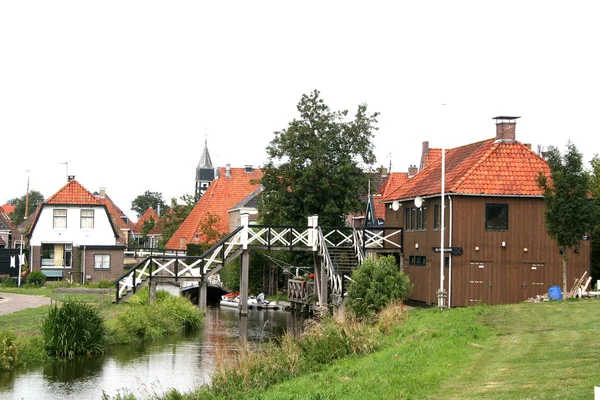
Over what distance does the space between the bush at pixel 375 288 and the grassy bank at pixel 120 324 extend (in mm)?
7334

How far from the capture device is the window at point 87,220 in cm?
5841

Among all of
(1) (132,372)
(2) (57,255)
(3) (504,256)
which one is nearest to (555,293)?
(3) (504,256)

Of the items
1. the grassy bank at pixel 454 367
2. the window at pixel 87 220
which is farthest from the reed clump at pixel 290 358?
the window at pixel 87 220

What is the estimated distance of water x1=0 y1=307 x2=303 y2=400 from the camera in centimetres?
2070

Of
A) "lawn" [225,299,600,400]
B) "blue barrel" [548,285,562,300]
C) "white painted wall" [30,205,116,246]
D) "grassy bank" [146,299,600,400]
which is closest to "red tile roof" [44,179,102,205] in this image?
"white painted wall" [30,205,116,246]

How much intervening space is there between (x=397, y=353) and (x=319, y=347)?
7.24 feet

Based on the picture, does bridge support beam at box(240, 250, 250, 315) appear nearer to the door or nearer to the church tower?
the door

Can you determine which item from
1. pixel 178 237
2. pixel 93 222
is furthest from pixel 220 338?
pixel 178 237

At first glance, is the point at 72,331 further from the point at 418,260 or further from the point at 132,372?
the point at 418,260

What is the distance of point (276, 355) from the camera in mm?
20094

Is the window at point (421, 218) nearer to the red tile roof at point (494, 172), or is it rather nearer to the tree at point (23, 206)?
the red tile roof at point (494, 172)

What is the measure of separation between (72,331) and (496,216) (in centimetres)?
1770

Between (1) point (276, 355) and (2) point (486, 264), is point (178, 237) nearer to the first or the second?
(2) point (486, 264)

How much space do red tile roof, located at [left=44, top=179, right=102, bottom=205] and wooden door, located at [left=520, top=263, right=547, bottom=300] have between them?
3227 cm
